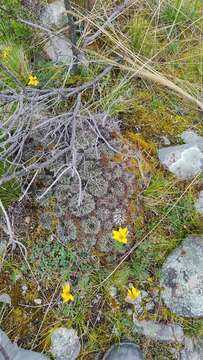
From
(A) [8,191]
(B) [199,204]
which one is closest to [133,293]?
(B) [199,204]

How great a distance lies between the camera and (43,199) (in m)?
2.70

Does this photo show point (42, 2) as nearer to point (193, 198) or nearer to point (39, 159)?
point (39, 159)

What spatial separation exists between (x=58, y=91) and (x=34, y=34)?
2.02 feet

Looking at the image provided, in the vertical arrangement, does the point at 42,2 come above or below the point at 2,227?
above

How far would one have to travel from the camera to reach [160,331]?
254 cm

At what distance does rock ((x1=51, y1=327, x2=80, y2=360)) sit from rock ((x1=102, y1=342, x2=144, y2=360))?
0.56 feet

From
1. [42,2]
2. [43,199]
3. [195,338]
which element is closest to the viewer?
[195,338]

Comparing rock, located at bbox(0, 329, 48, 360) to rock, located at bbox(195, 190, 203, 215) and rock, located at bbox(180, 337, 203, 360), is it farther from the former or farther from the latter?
rock, located at bbox(195, 190, 203, 215)

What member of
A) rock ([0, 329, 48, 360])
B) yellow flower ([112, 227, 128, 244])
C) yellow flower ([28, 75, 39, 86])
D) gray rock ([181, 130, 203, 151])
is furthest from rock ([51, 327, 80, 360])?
yellow flower ([28, 75, 39, 86])

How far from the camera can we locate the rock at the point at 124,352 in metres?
2.45

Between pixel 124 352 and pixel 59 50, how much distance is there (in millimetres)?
1989

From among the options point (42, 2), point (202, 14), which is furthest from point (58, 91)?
point (202, 14)

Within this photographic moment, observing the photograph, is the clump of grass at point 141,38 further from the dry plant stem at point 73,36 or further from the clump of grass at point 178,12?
the dry plant stem at point 73,36

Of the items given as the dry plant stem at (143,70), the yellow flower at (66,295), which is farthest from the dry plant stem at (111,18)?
the yellow flower at (66,295)
